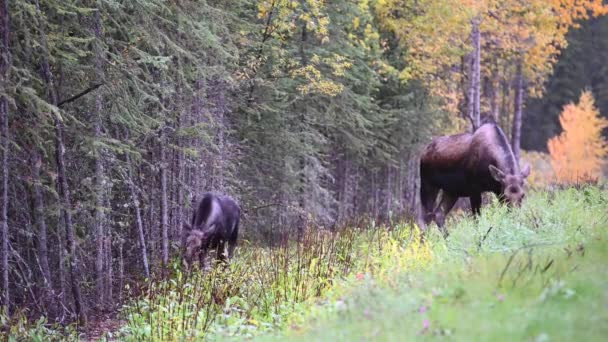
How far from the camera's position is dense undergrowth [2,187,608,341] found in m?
5.52

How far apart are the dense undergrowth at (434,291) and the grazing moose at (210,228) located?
1.93 m

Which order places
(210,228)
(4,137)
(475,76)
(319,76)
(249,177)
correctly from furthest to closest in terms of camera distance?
1. (475,76)
2. (249,177)
3. (319,76)
4. (210,228)
5. (4,137)

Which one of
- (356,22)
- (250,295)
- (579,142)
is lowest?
(579,142)

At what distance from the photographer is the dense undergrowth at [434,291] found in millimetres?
5516

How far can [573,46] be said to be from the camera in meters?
56.7

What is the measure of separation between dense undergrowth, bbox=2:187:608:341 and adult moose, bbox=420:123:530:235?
839mm

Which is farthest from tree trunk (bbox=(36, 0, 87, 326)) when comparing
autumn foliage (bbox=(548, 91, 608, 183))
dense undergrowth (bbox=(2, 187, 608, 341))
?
autumn foliage (bbox=(548, 91, 608, 183))

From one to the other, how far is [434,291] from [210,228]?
28.5 feet

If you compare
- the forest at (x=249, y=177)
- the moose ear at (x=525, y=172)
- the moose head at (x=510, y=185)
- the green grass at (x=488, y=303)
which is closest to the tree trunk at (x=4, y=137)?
the forest at (x=249, y=177)

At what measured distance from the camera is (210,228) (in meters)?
14.4

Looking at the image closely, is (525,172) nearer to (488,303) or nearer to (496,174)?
(496,174)

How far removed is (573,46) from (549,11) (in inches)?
1432

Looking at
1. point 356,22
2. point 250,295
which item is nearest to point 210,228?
point 250,295

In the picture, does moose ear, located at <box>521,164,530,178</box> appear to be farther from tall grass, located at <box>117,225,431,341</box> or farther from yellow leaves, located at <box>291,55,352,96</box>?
yellow leaves, located at <box>291,55,352,96</box>
